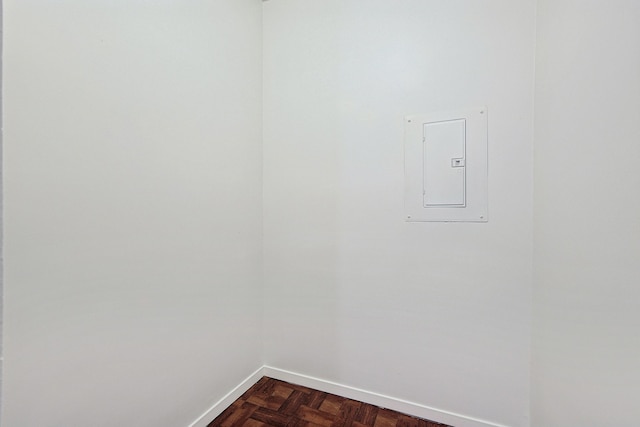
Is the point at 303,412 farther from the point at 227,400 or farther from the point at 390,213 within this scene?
→ the point at 390,213

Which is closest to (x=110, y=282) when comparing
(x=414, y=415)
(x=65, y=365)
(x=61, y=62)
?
(x=65, y=365)

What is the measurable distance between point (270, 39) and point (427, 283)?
5.71 ft

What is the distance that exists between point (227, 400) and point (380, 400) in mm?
841

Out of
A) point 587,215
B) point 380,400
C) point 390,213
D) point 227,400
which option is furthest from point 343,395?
point 587,215

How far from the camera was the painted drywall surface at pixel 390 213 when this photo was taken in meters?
1.38

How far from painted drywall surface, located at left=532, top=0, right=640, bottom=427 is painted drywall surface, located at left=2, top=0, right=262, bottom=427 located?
1491mm

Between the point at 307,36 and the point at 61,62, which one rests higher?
the point at 307,36

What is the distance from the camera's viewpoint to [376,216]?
1.62 m

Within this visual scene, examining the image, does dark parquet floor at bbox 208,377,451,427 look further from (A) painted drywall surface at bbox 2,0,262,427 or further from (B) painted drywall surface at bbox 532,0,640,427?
(B) painted drywall surface at bbox 532,0,640,427

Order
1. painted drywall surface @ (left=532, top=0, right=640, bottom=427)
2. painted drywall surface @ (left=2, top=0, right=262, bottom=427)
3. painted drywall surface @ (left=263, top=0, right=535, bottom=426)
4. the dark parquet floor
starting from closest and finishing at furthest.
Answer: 1. painted drywall surface @ (left=532, top=0, right=640, bottom=427)
2. painted drywall surface @ (left=2, top=0, right=262, bottom=427)
3. painted drywall surface @ (left=263, top=0, right=535, bottom=426)
4. the dark parquet floor

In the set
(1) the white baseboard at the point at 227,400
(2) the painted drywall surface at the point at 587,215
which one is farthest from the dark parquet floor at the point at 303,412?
(2) the painted drywall surface at the point at 587,215

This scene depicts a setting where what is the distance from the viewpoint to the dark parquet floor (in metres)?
1.50

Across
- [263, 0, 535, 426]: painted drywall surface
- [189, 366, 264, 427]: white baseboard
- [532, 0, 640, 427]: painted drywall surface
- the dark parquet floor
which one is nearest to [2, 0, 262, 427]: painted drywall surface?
[189, 366, 264, 427]: white baseboard

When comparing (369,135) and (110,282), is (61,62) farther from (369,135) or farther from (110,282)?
(369,135)
